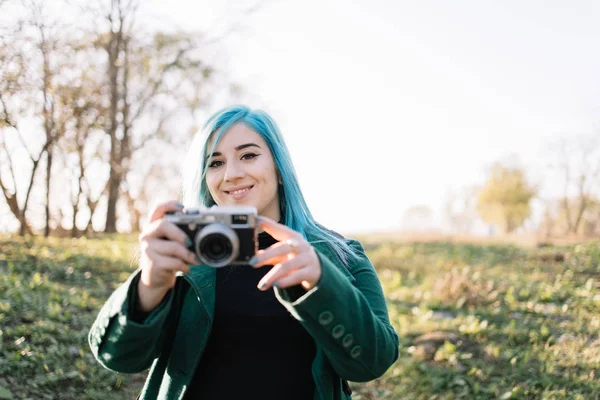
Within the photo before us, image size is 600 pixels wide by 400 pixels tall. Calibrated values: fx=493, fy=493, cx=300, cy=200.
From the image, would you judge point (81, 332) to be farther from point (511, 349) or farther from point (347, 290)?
point (511, 349)

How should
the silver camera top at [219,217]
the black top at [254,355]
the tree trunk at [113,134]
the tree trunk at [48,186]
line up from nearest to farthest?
1. the silver camera top at [219,217]
2. the black top at [254,355]
3. the tree trunk at [48,186]
4. the tree trunk at [113,134]

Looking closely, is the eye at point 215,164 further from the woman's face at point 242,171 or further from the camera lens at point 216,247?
the camera lens at point 216,247

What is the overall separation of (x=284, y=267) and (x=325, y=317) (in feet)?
0.71

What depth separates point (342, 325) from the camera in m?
1.63

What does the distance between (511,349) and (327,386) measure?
4564 millimetres

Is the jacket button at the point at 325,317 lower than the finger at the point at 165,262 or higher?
lower

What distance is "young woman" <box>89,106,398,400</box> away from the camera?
1638 mm

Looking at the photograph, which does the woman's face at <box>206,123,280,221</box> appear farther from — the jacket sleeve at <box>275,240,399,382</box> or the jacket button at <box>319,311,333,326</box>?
the jacket button at <box>319,311,333,326</box>

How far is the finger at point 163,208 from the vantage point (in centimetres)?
175

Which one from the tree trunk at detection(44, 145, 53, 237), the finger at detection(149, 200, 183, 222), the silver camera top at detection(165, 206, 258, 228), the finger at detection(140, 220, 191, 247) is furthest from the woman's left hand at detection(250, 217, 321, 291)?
the tree trunk at detection(44, 145, 53, 237)

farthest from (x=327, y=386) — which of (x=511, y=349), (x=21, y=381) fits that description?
(x=511, y=349)

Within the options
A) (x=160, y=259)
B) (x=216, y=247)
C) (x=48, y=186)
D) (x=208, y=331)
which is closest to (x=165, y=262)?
(x=160, y=259)

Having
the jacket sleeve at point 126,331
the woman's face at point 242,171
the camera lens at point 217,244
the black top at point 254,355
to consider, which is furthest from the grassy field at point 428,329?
the camera lens at point 217,244

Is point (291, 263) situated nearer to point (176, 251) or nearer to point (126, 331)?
point (176, 251)
